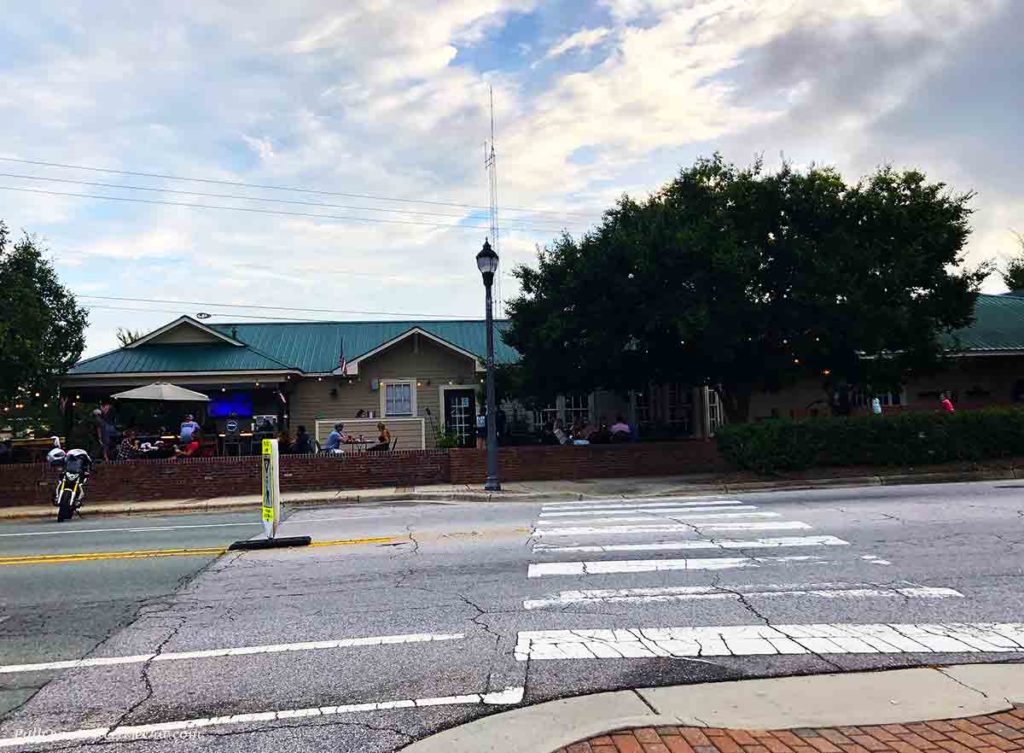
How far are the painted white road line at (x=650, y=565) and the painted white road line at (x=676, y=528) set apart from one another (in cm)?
204

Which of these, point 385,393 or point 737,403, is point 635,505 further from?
point 385,393

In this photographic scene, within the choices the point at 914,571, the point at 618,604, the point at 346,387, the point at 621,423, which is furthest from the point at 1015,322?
the point at 618,604

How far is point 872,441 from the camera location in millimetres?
18469

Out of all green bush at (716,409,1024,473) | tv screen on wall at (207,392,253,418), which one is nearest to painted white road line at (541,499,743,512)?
green bush at (716,409,1024,473)

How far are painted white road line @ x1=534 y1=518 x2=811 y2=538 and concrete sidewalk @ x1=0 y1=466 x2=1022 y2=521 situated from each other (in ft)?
17.0

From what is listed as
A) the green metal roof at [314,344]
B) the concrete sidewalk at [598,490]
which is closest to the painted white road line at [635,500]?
the concrete sidewalk at [598,490]

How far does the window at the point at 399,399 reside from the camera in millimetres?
26875

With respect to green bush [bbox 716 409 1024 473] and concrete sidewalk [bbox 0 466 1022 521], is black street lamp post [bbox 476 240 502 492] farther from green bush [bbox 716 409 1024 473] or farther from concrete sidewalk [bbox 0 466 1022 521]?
green bush [bbox 716 409 1024 473]

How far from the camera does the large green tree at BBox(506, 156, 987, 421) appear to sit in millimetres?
18312

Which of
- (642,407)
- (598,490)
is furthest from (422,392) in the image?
(598,490)

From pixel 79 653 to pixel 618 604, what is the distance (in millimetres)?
4332

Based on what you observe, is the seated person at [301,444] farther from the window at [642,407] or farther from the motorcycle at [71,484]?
the window at [642,407]

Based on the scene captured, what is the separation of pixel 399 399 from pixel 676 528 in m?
16.6

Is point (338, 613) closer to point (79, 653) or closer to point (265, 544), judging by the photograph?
point (79, 653)
